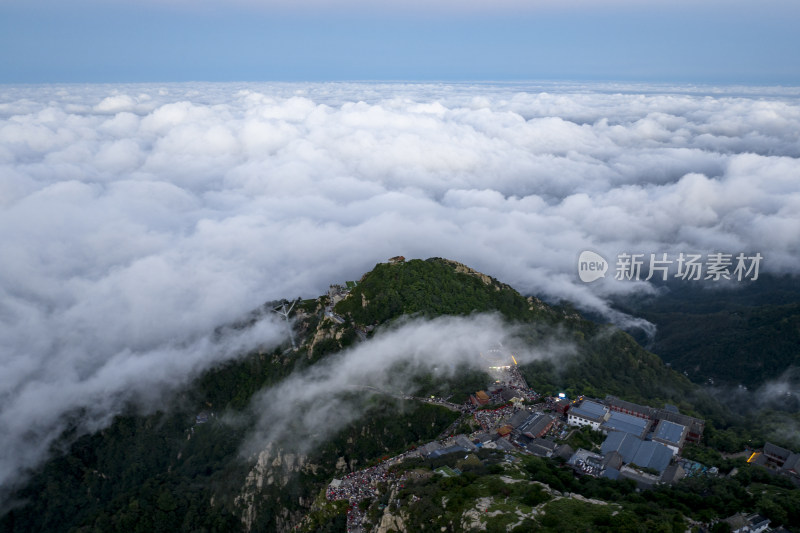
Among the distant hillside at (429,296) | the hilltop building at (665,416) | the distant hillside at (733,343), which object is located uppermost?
the distant hillside at (429,296)

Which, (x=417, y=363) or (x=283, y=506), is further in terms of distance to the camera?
(x=417, y=363)

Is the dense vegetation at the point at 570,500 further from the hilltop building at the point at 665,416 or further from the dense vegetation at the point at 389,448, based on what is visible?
the hilltop building at the point at 665,416

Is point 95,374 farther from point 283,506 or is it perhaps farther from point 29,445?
point 283,506

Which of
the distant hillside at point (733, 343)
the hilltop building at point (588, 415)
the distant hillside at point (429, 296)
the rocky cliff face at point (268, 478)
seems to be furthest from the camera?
the distant hillside at point (733, 343)

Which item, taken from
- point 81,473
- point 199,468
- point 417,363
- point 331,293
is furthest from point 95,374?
point 417,363

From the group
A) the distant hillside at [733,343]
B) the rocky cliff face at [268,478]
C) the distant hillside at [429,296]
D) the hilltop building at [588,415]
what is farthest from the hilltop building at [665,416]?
the distant hillside at [733,343]

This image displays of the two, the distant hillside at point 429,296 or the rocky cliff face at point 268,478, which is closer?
the rocky cliff face at point 268,478

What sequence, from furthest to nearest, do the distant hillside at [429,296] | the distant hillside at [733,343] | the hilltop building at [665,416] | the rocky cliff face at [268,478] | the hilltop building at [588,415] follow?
the distant hillside at [733,343] → the distant hillside at [429,296] → the rocky cliff face at [268,478] → the hilltop building at [588,415] → the hilltop building at [665,416]

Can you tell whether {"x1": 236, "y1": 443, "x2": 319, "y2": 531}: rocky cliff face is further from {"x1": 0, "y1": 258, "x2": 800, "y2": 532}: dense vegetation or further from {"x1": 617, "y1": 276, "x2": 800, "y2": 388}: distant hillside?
{"x1": 617, "y1": 276, "x2": 800, "y2": 388}: distant hillside

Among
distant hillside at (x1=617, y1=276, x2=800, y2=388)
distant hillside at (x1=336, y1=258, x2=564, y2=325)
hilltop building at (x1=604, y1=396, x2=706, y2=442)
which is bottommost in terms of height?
distant hillside at (x1=617, y1=276, x2=800, y2=388)

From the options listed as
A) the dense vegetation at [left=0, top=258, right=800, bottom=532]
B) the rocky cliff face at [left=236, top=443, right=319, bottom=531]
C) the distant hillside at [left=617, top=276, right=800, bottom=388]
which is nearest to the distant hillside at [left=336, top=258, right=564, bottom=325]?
the dense vegetation at [left=0, top=258, right=800, bottom=532]

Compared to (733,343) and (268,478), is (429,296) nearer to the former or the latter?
(268,478)
